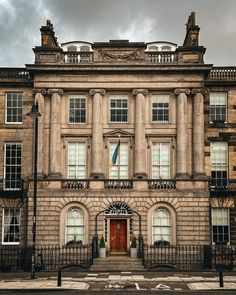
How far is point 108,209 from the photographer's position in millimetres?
37156

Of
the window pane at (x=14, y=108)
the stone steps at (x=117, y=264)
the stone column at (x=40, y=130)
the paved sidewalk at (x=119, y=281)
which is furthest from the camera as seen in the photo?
the window pane at (x=14, y=108)

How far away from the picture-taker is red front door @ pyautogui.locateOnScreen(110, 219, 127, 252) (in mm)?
37219

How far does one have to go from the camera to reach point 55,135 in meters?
38.0

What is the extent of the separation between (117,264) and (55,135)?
392 inches

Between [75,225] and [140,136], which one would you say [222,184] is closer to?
[140,136]

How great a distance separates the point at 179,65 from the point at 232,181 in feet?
29.6

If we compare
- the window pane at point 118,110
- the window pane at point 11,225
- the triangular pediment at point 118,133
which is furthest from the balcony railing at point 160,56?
the window pane at point 11,225

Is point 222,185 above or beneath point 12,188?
above

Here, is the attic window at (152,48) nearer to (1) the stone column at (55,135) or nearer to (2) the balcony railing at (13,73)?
(1) the stone column at (55,135)

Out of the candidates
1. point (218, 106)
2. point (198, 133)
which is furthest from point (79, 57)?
point (218, 106)

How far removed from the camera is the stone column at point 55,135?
37625 millimetres

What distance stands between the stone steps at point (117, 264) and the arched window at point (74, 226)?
8.57 feet

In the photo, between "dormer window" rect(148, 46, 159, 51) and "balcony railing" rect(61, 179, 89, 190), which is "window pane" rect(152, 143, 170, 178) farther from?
"dormer window" rect(148, 46, 159, 51)

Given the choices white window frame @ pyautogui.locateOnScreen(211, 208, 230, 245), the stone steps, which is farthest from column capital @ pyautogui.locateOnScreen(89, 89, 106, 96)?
the stone steps
